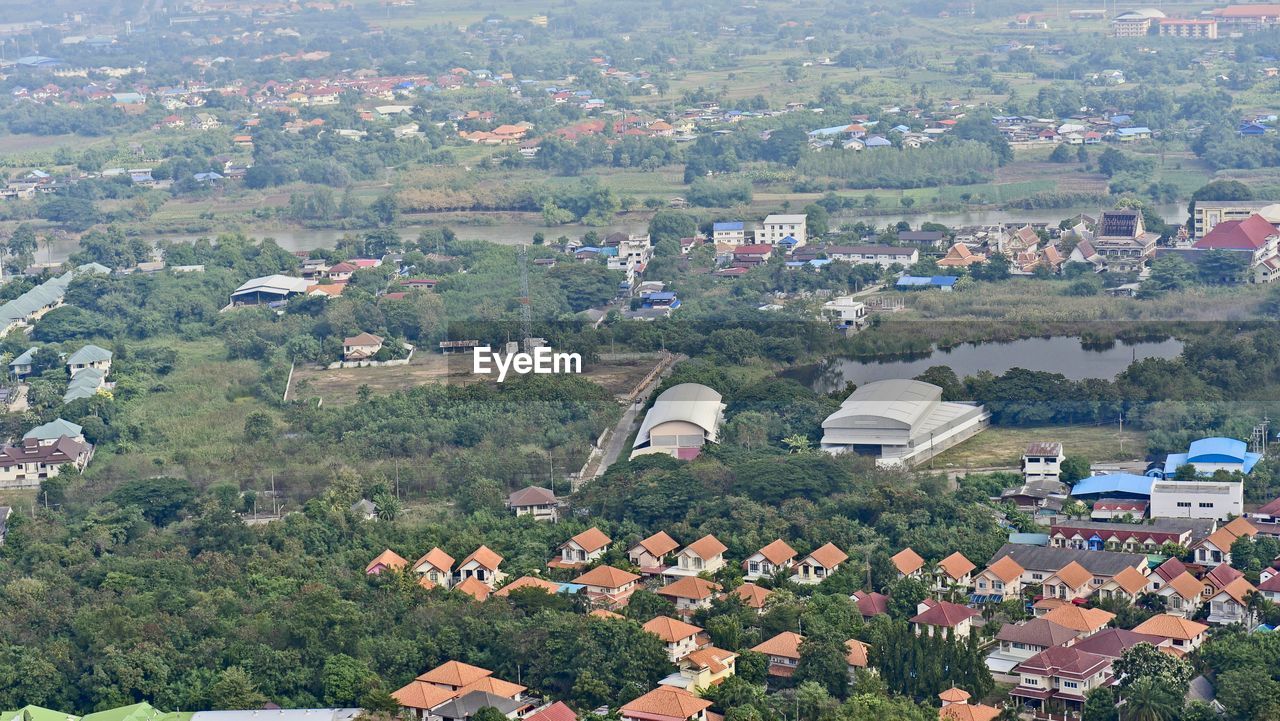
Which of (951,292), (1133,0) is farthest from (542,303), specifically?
(1133,0)

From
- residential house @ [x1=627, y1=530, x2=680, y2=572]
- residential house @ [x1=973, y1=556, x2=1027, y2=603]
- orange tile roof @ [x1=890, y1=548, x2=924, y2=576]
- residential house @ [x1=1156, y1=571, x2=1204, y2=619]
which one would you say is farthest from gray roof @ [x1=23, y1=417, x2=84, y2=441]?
residential house @ [x1=1156, y1=571, x2=1204, y2=619]

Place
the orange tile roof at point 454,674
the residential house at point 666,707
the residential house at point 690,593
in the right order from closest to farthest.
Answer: the residential house at point 666,707
the orange tile roof at point 454,674
the residential house at point 690,593

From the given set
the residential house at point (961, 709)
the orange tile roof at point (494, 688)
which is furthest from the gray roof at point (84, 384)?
the residential house at point (961, 709)

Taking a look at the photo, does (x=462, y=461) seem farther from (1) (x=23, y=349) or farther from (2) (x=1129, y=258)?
(2) (x=1129, y=258)

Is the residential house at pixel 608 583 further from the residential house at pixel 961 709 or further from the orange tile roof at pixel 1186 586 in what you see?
the orange tile roof at pixel 1186 586

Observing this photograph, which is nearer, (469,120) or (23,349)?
(23,349)

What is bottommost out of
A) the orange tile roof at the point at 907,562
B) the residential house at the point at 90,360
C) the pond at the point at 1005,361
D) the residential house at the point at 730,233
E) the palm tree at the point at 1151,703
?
the residential house at the point at 730,233
